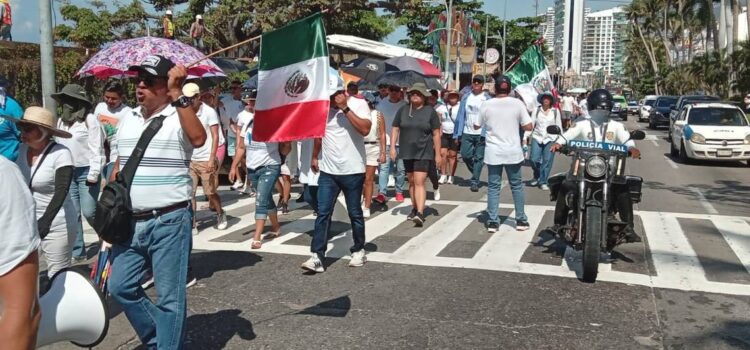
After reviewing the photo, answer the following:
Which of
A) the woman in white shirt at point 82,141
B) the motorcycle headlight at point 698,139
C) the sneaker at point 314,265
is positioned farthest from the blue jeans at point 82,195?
the motorcycle headlight at point 698,139

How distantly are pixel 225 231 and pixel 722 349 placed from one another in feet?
19.1

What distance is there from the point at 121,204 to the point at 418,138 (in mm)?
5954

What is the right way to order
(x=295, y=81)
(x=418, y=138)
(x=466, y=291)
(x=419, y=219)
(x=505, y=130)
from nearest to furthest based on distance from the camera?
(x=295, y=81) → (x=466, y=291) → (x=505, y=130) → (x=419, y=219) → (x=418, y=138)

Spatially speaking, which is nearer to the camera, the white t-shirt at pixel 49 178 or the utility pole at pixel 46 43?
the white t-shirt at pixel 49 178

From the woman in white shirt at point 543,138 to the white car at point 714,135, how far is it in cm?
→ 594

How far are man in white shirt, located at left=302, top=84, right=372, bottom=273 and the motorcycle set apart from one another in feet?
6.12

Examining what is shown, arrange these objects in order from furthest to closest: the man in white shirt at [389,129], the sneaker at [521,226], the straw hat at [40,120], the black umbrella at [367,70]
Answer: the black umbrella at [367,70], the man in white shirt at [389,129], the sneaker at [521,226], the straw hat at [40,120]

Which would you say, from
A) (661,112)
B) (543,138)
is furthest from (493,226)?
(661,112)

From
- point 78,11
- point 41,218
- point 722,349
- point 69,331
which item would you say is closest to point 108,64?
point 41,218

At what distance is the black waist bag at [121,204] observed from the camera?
3.62 meters

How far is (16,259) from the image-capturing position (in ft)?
8.96

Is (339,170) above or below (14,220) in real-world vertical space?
below

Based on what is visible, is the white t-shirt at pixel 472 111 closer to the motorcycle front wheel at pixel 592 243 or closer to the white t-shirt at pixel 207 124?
the white t-shirt at pixel 207 124

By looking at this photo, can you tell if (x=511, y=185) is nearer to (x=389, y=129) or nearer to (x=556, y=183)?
(x=556, y=183)
